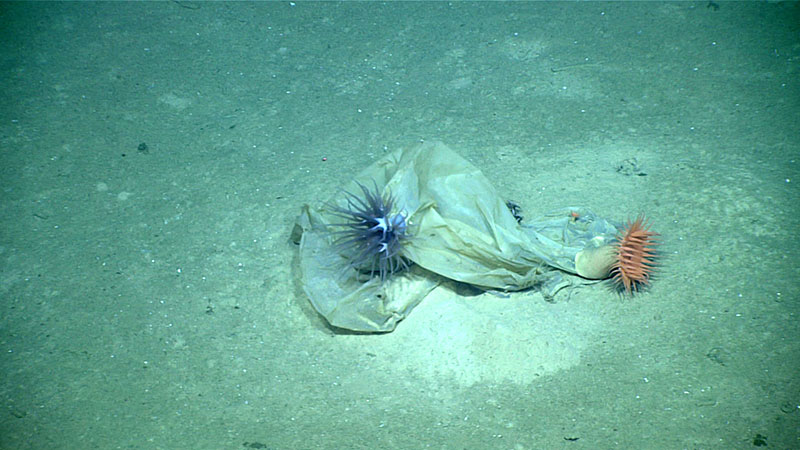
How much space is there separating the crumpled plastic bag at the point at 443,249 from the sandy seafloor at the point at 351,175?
128 millimetres

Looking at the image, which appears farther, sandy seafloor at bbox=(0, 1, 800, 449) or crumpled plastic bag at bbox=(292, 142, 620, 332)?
crumpled plastic bag at bbox=(292, 142, 620, 332)

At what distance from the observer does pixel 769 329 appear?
2.94 m

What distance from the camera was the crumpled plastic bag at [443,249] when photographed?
3.11 meters

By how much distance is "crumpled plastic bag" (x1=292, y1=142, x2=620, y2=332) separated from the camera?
10.2ft

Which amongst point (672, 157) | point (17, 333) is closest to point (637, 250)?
point (672, 157)

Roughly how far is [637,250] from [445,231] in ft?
3.35

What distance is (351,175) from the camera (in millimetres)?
4020

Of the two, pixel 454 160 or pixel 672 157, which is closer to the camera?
pixel 454 160

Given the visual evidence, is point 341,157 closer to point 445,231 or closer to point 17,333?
point 445,231

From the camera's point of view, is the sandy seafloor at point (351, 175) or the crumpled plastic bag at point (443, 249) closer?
the sandy seafloor at point (351, 175)

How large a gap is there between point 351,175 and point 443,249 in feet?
3.80

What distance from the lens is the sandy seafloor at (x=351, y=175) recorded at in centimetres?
278

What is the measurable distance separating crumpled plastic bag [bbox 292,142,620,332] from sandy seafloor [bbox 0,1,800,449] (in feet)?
0.42

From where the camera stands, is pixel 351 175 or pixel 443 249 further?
pixel 351 175
